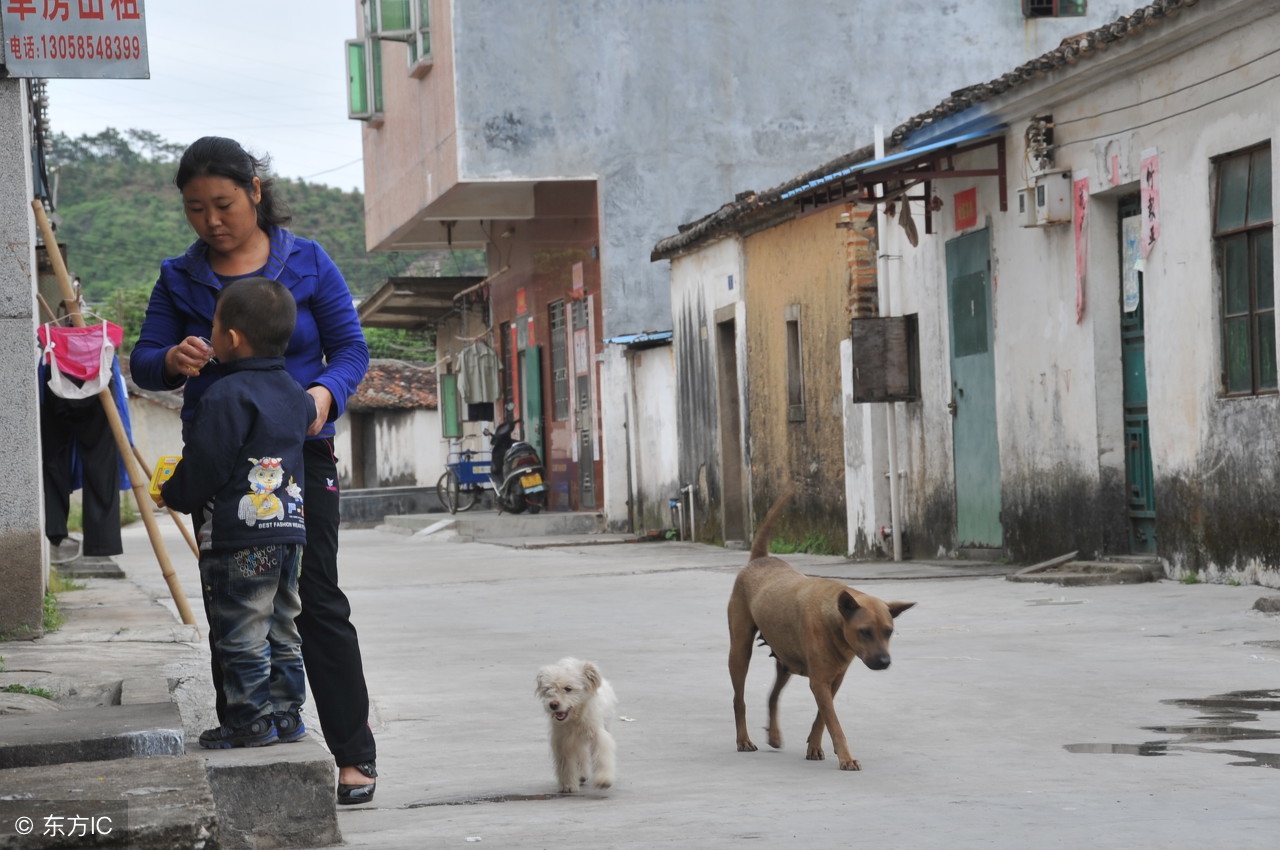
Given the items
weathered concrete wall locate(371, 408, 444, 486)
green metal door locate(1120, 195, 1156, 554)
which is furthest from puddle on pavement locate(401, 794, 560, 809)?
weathered concrete wall locate(371, 408, 444, 486)

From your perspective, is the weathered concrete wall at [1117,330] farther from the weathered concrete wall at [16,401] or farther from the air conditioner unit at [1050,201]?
the weathered concrete wall at [16,401]

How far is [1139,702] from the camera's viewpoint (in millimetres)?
7109

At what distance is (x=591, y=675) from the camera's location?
227 inches

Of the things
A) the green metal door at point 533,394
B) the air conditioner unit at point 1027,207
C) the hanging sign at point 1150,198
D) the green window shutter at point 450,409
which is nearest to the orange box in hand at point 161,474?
the hanging sign at point 1150,198

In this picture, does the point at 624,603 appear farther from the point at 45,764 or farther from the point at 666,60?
the point at 666,60

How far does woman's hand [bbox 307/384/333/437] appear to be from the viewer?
4941mm

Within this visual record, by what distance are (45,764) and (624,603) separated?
837 cm

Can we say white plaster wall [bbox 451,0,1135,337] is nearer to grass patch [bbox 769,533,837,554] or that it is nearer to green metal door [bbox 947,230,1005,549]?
grass patch [bbox 769,533,837,554]

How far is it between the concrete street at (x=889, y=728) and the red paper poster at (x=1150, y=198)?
2.49 meters

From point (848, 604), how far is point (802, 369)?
42.8 ft

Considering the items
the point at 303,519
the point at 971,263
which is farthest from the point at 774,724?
the point at 971,263

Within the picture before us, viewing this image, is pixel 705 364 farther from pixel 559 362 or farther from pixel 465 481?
pixel 465 481

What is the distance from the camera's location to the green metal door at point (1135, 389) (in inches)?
523

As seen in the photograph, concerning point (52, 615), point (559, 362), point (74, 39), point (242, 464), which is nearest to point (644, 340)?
point (559, 362)
